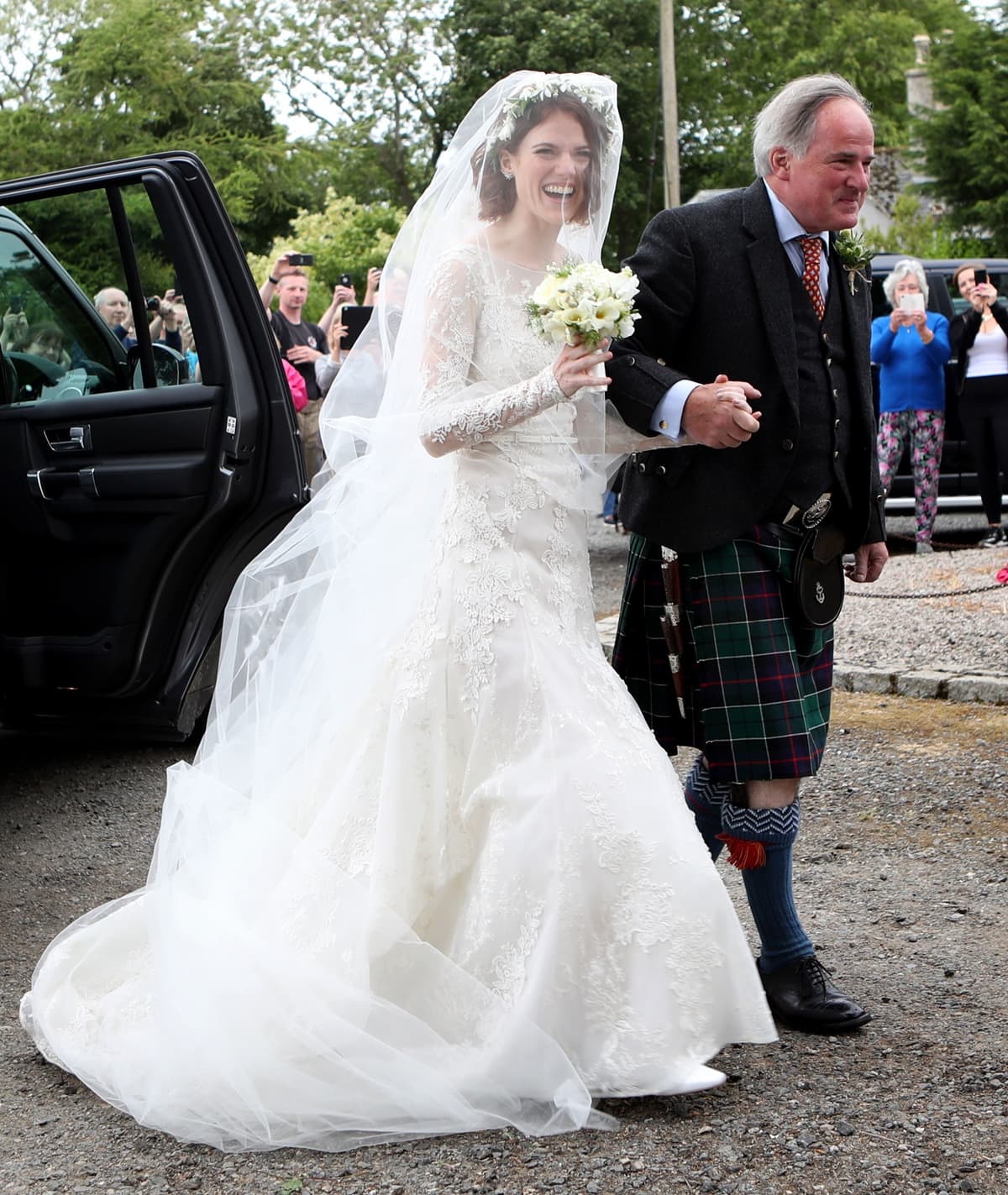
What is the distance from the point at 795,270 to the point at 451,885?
1.58m

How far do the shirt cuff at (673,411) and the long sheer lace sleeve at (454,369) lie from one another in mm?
263

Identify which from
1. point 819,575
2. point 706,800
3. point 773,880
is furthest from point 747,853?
point 819,575

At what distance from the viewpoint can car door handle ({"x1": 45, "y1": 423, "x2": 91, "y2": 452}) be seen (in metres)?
5.12

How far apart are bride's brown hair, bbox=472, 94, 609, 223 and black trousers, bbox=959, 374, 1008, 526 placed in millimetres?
7791

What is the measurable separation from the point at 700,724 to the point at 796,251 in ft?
3.67

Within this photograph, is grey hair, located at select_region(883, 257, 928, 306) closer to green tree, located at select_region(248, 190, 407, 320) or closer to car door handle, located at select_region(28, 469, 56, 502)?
Result: car door handle, located at select_region(28, 469, 56, 502)

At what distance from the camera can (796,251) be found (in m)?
3.46

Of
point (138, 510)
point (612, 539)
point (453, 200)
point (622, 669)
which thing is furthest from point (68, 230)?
point (612, 539)

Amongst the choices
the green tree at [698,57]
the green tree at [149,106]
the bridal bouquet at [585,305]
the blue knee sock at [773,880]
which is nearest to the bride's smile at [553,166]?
the bridal bouquet at [585,305]

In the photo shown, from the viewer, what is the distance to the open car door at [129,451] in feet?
16.8

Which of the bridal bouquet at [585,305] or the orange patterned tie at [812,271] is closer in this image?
the bridal bouquet at [585,305]

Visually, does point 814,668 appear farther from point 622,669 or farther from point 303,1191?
point 303,1191

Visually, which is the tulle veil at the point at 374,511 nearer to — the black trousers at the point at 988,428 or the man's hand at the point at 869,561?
the man's hand at the point at 869,561

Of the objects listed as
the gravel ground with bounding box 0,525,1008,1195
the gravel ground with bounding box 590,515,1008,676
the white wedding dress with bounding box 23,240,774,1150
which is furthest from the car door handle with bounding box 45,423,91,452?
the gravel ground with bounding box 590,515,1008,676
